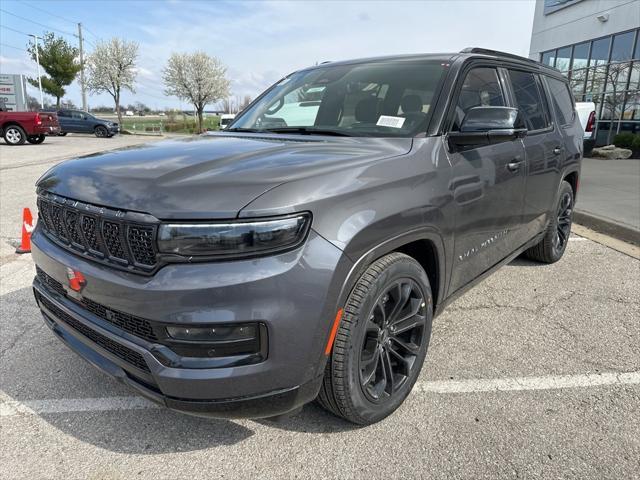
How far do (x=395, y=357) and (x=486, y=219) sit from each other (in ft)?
3.63

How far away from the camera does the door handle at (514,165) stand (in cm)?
320

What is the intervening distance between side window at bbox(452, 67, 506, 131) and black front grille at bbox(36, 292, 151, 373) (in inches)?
81.8

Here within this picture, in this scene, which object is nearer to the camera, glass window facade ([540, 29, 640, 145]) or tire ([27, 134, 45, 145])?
glass window facade ([540, 29, 640, 145])

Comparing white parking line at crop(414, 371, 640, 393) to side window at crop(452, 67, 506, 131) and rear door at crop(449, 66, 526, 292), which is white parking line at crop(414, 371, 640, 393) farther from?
side window at crop(452, 67, 506, 131)

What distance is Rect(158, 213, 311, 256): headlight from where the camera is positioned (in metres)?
1.76

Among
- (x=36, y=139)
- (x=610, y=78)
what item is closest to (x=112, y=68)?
(x=36, y=139)

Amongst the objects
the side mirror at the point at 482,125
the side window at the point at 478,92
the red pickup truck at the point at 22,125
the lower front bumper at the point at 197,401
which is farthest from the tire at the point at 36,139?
the side mirror at the point at 482,125

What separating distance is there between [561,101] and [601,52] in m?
16.2

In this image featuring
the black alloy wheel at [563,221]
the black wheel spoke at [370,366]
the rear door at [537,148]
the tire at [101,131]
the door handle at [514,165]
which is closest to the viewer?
the black wheel spoke at [370,366]

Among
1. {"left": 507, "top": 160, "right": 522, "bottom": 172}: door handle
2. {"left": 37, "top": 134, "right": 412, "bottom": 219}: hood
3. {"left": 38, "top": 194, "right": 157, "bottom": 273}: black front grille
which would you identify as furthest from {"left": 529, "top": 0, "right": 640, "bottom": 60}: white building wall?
{"left": 38, "top": 194, "right": 157, "bottom": 273}: black front grille

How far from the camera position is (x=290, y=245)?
1.80 metres

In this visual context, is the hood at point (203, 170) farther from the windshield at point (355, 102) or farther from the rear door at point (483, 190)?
the rear door at point (483, 190)

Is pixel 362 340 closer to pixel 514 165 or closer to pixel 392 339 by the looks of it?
pixel 392 339

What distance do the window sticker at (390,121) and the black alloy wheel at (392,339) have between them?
0.95 m
